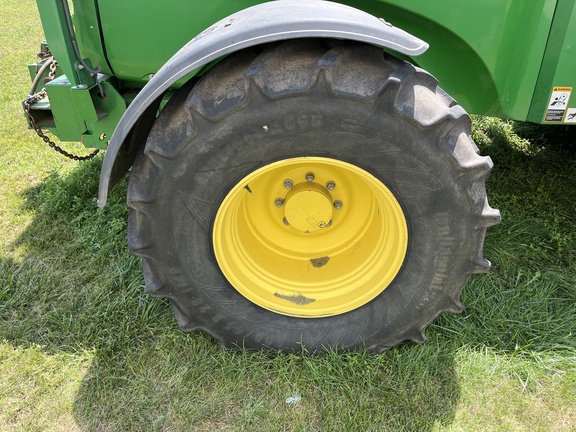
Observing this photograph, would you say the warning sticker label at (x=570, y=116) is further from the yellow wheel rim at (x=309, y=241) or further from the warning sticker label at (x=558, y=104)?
the yellow wheel rim at (x=309, y=241)

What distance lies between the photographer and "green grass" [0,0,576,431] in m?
2.02

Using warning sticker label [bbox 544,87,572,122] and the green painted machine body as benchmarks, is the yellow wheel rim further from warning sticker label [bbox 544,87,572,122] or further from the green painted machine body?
warning sticker label [bbox 544,87,572,122]

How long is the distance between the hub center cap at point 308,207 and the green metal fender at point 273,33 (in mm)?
666

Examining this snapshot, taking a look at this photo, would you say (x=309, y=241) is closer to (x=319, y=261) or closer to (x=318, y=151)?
(x=319, y=261)

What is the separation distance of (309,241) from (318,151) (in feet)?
2.02

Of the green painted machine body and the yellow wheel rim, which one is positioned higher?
the green painted machine body

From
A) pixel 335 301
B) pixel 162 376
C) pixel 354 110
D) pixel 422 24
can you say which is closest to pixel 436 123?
pixel 354 110

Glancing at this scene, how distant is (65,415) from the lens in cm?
204

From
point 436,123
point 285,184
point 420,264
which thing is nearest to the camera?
point 436,123

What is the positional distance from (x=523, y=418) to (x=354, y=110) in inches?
54.7

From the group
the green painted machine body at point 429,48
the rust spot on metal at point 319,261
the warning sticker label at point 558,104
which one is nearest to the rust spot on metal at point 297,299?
the rust spot on metal at point 319,261

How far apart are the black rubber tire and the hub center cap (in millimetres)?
312

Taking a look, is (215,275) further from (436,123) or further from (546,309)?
(546,309)

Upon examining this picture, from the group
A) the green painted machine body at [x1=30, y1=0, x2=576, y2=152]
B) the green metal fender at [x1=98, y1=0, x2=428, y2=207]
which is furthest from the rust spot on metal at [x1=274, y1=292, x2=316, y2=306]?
the green painted machine body at [x1=30, y1=0, x2=576, y2=152]
